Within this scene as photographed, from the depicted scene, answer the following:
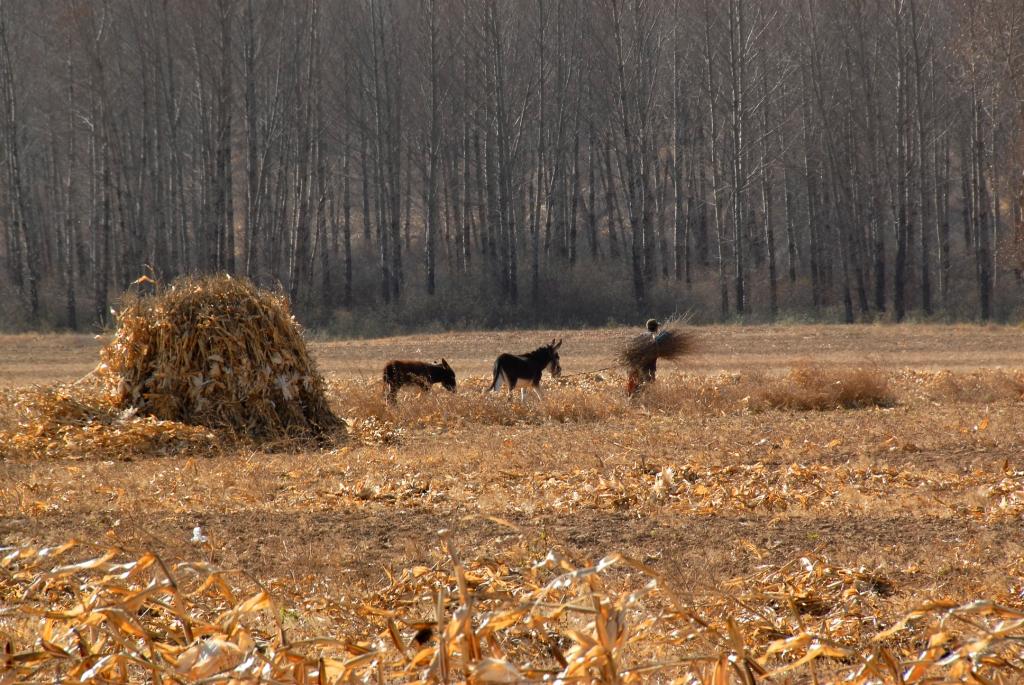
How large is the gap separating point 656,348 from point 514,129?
33115mm

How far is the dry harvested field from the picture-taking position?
3410 millimetres

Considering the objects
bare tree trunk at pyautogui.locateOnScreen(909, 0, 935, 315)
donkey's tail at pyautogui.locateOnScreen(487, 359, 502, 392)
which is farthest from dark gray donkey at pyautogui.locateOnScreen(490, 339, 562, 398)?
bare tree trunk at pyautogui.locateOnScreen(909, 0, 935, 315)

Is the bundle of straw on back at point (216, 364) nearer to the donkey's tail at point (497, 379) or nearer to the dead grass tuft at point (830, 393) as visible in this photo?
the donkey's tail at point (497, 379)

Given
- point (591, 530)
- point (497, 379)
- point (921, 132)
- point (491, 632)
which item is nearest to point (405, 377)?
point (497, 379)

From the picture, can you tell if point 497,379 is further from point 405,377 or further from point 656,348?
point 656,348

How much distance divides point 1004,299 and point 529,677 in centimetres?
4890

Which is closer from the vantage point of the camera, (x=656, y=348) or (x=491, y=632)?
(x=491, y=632)

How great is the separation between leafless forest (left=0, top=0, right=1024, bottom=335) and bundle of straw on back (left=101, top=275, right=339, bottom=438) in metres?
25.5

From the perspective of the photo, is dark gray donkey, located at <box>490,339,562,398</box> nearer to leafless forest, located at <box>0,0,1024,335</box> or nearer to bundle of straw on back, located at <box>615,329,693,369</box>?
bundle of straw on back, located at <box>615,329,693,369</box>

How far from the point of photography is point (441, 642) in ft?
9.30

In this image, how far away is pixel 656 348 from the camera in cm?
1717

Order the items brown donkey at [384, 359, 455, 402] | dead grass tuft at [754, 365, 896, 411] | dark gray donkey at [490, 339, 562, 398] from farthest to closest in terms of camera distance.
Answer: dead grass tuft at [754, 365, 896, 411], dark gray donkey at [490, 339, 562, 398], brown donkey at [384, 359, 455, 402]

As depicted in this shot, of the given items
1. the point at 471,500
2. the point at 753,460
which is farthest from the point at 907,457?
the point at 471,500

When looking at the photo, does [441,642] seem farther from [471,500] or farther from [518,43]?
[518,43]
